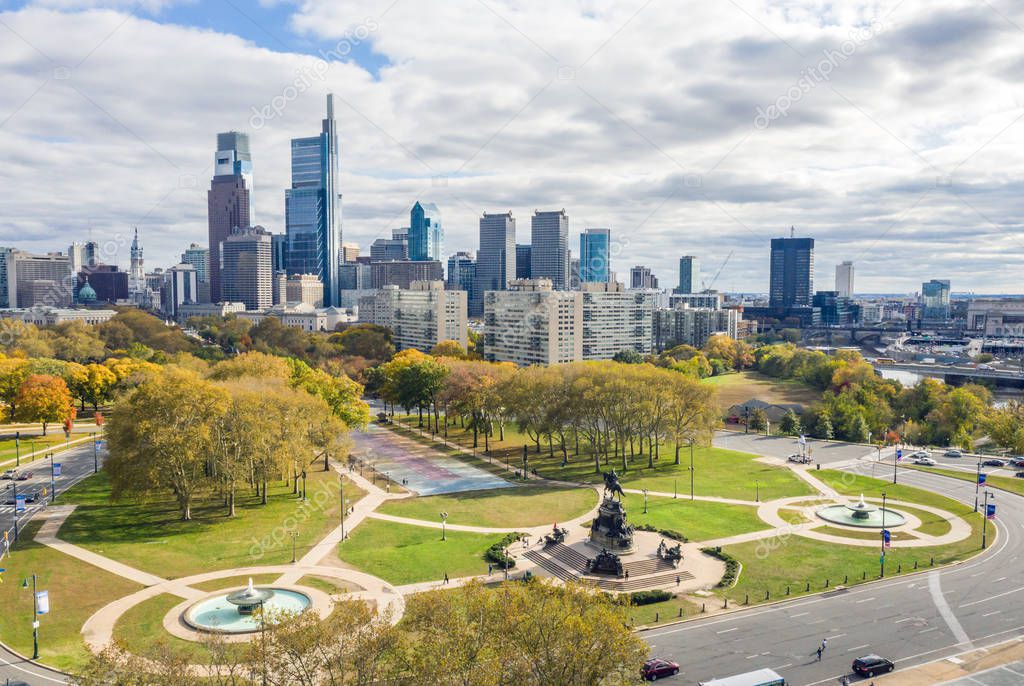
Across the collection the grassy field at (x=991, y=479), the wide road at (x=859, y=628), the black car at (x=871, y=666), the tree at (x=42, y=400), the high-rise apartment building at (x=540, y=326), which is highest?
the high-rise apartment building at (x=540, y=326)

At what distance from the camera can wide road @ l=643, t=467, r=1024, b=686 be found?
44125mm

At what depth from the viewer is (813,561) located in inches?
2431

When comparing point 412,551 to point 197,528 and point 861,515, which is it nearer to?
point 197,528

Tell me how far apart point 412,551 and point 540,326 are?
4983 inches

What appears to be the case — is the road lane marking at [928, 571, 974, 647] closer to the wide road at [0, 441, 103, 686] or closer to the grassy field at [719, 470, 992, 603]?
the grassy field at [719, 470, 992, 603]

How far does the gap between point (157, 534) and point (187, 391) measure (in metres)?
13.5

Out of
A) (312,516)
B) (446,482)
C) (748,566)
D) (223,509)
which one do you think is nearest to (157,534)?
(223,509)

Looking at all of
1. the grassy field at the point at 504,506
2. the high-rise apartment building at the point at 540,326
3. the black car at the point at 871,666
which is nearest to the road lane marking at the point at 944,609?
the black car at the point at 871,666

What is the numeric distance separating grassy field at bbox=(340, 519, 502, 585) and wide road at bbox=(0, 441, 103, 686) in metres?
22.1

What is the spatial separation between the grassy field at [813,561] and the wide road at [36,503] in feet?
146

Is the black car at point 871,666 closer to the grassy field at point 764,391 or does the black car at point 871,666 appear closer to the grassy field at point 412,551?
the grassy field at point 412,551

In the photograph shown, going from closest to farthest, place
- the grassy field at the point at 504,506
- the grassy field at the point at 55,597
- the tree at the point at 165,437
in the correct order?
the grassy field at the point at 55,597, the tree at the point at 165,437, the grassy field at the point at 504,506

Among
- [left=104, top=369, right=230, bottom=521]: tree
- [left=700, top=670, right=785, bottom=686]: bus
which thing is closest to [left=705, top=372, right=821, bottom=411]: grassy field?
[left=104, top=369, right=230, bottom=521]: tree

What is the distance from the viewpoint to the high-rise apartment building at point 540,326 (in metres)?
186
